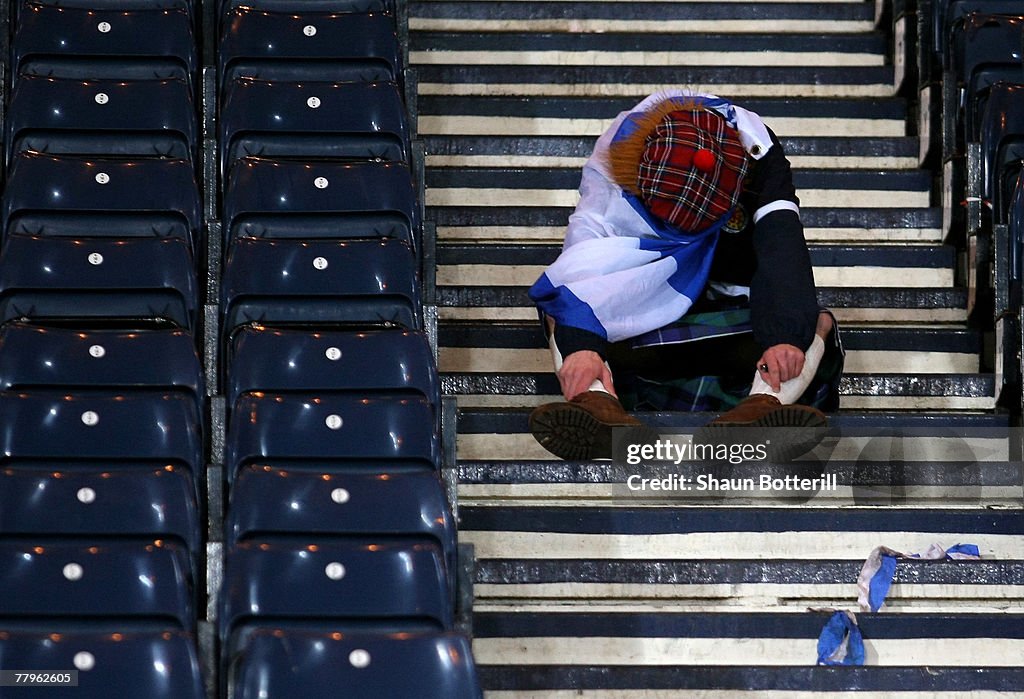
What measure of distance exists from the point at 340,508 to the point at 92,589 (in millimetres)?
413

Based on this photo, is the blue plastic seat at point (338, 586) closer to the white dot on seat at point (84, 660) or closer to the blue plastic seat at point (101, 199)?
the white dot on seat at point (84, 660)

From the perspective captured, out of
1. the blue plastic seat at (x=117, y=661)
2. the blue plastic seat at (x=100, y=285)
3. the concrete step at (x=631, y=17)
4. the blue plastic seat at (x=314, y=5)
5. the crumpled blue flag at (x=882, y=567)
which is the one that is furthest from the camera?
the concrete step at (x=631, y=17)

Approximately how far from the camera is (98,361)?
130 inches

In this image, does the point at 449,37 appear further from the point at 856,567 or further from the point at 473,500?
the point at 856,567

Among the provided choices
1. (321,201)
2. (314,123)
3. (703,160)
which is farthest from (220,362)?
(703,160)

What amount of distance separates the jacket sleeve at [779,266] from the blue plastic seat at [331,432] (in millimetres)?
792

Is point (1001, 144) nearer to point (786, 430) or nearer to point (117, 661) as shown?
point (786, 430)

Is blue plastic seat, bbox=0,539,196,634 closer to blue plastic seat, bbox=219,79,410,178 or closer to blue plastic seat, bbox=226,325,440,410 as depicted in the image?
blue plastic seat, bbox=226,325,440,410

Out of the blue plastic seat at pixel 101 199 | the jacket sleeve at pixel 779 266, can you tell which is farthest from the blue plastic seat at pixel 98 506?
the jacket sleeve at pixel 779 266

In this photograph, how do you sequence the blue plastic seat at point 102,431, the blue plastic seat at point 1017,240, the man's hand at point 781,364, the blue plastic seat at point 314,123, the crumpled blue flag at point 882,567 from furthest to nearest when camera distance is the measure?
the blue plastic seat at point 314,123 < the blue plastic seat at point 1017,240 < the man's hand at point 781,364 < the crumpled blue flag at point 882,567 < the blue plastic seat at point 102,431

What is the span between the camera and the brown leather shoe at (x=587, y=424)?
3414mm

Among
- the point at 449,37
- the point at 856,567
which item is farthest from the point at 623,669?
the point at 449,37

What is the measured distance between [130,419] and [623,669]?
943 millimetres

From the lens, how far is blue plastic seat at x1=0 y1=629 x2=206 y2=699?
7.67ft
